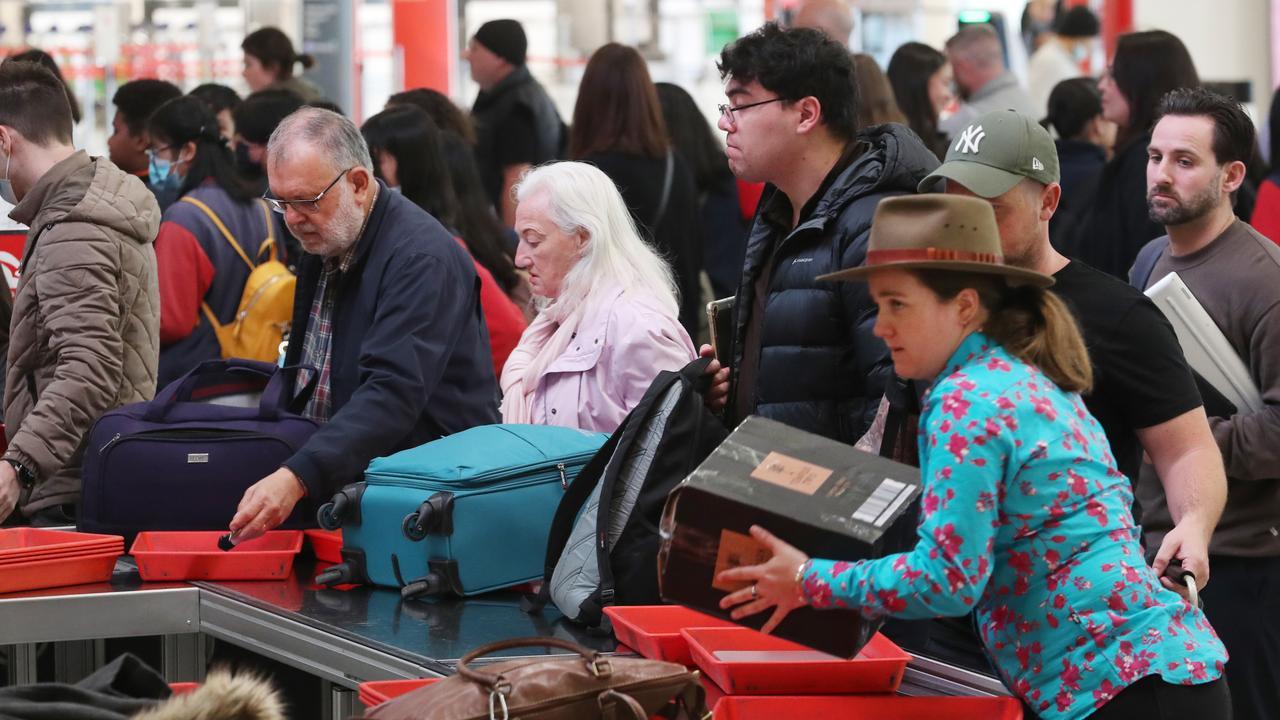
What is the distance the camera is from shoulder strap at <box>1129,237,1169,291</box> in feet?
13.0

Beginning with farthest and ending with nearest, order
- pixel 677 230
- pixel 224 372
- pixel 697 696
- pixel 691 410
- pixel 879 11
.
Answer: pixel 879 11
pixel 677 230
pixel 224 372
pixel 691 410
pixel 697 696

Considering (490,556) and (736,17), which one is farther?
(736,17)

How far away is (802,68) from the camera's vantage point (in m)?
3.29

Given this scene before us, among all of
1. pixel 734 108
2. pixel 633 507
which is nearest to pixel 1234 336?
pixel 734 108

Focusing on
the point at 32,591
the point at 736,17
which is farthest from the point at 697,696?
the point at 736,17

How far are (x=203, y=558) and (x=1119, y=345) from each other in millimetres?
1999

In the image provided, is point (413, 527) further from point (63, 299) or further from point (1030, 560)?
point (1030, 560)

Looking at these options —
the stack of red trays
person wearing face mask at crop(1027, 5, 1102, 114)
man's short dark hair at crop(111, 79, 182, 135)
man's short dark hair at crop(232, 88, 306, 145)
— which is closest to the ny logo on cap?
the stack of red trays

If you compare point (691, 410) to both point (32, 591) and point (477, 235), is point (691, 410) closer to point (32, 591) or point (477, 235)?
point (32, 591)

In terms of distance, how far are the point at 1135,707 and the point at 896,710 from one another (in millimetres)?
372

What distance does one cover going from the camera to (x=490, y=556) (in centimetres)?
336

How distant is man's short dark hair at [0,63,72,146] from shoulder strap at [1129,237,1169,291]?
9.13 feet

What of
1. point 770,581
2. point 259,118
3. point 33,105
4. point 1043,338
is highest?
point 33,105

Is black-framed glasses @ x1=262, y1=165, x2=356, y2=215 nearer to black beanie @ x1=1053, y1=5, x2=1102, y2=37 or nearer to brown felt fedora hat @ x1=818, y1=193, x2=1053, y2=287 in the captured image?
brown felt fedora hat @ x1=818, y1=193, x2=1053, y2=287
